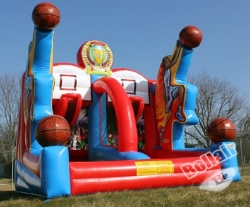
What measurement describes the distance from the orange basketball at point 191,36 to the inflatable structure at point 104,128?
20 cm

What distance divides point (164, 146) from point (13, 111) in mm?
13650

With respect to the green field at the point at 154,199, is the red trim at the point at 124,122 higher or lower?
higher

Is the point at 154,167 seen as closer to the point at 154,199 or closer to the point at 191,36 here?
the point at 154,199

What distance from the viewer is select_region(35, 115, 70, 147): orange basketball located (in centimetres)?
411

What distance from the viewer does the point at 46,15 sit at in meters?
5.17

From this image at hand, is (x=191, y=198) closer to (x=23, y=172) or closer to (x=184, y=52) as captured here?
(x=23, y=172)

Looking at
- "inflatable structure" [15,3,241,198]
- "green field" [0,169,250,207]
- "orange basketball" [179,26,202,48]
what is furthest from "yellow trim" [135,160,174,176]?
"orange basketball" [179,26,202,48]

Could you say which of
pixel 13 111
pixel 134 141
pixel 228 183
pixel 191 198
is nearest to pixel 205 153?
pixel 228 183

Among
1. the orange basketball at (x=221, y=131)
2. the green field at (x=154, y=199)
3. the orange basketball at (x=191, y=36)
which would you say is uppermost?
the orange basketball at (x=191, y=36)

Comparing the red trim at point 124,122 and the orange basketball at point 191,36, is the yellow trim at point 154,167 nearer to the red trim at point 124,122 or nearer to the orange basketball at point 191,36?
the red trim at point 124,122

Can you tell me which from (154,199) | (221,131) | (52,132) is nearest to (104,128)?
(221,131)

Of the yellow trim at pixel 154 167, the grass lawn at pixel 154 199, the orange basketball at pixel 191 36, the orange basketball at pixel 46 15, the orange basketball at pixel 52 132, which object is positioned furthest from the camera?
the orange basketball at pixel 191 36

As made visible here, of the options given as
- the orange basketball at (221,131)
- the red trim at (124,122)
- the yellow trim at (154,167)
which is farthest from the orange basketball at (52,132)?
the orange basketball at (221,131)

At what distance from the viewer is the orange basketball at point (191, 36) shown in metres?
6.44
